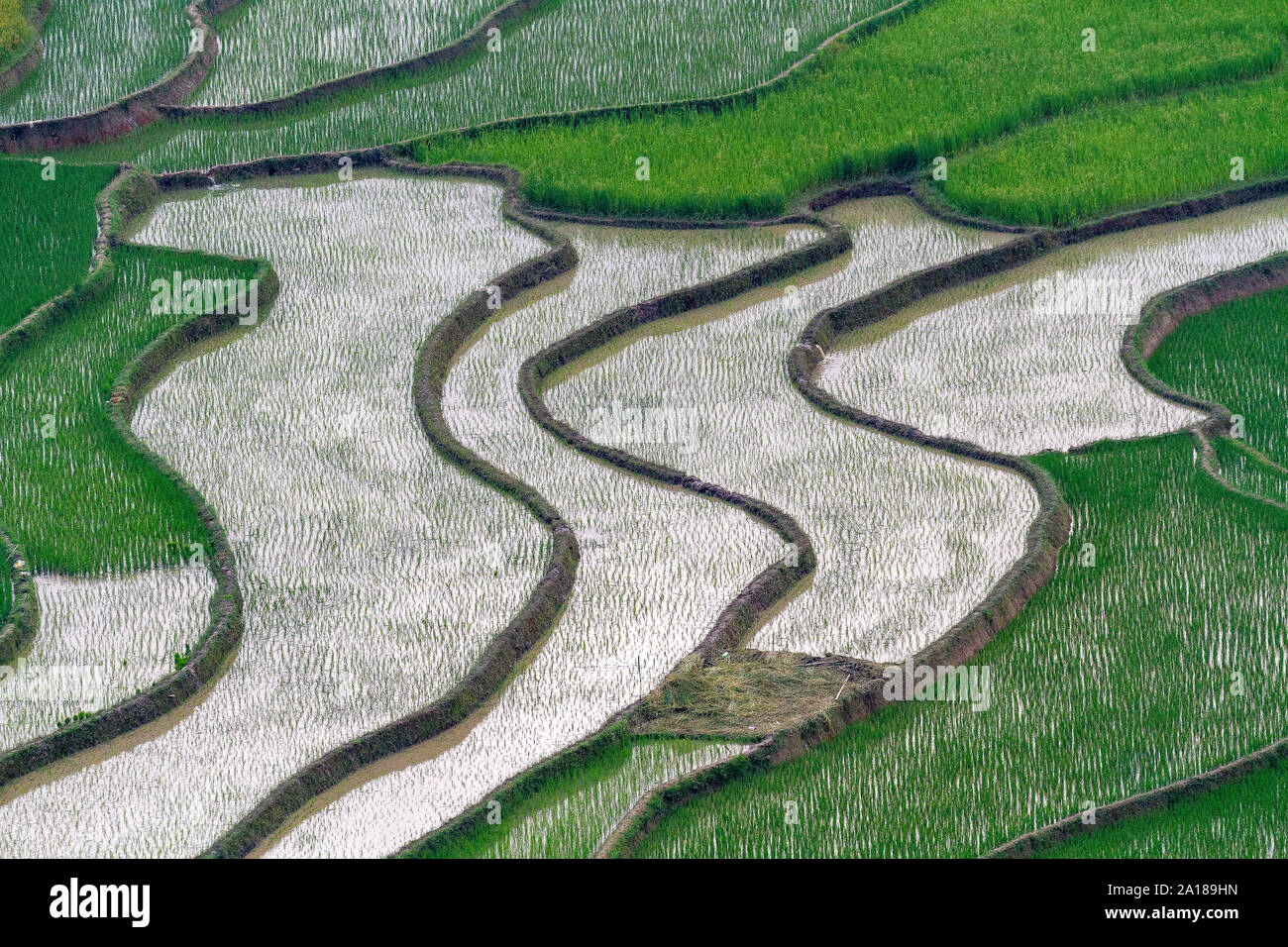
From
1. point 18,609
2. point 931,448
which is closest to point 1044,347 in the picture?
point 931,448

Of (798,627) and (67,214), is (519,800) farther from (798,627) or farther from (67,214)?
(67,214)

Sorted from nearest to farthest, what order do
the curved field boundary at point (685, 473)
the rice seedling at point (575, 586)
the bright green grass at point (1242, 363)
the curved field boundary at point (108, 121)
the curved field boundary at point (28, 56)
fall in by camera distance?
the rice seedling at point (575, 586)
the curved field boundary at point (685, 473)
the bright green grass at point (1242, 363)
the curved field boundary at point (108, 121)
the curved field boundary at point (28, 56)

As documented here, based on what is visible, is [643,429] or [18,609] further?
[643,429]

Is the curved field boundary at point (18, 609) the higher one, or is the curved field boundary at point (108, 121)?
the curved field boundary at point (108, 121)

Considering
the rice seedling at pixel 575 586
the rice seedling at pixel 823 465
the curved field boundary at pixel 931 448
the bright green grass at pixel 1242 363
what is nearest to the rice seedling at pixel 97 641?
the rice seedling at pixel 575 586

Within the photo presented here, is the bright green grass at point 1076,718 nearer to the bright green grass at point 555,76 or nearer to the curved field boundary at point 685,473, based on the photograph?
the curved field boundary at point 685,473

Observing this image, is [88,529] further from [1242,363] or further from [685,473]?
[1242,363]
